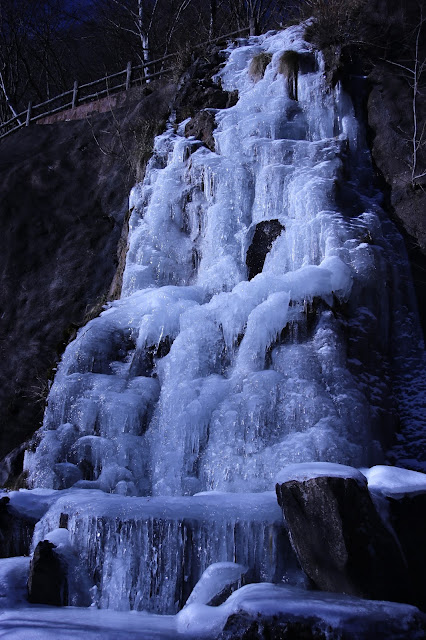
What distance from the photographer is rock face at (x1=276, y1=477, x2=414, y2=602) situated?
12.9 feet

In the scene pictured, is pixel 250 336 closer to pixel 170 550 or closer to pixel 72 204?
pixel 170 550

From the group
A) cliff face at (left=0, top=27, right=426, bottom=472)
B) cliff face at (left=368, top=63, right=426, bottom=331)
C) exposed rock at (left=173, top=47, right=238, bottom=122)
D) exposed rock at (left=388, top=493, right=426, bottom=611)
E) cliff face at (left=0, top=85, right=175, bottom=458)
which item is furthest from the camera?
cliff face at (left=0, top=85, right=175, bottom=458)

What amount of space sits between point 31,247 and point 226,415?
675cm

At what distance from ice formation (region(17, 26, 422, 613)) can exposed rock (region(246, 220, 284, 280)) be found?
26 millimetres

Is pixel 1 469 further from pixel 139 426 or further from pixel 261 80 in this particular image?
pixel 261 80

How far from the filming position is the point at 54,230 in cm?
1186

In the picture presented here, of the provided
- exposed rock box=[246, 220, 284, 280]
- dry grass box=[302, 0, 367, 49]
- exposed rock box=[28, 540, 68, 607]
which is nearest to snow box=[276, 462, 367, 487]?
exposed rock box=[28, 540, 68, 607]

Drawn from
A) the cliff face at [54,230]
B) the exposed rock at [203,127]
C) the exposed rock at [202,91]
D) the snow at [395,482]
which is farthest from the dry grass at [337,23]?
the snow at [395,482]

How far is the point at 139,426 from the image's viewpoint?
705 centimetres

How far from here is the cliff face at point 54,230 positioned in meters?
10.4

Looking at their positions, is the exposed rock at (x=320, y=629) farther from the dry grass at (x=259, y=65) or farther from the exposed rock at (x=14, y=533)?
the dry grass at (x=259, y=65)

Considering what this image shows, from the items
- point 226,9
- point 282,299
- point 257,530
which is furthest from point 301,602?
point 226,9

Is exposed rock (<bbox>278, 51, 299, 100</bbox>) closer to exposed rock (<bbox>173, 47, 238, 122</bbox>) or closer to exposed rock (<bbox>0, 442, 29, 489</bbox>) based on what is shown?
exposed rock (<bbox>173, 47, 238, 122</bbox>)

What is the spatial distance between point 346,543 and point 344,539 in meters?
0.03
